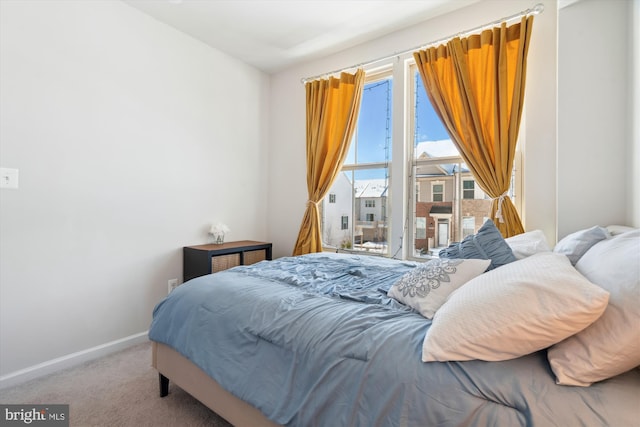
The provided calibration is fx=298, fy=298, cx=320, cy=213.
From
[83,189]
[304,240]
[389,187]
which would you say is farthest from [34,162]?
[389,187]

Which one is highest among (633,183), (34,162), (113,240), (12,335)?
(34,162)

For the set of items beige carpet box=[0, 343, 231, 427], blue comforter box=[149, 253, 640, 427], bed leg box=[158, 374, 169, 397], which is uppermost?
blue comforter box=[149, 253, 640, 427]

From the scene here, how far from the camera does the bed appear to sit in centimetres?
73

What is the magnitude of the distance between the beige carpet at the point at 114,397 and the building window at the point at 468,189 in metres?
2.45

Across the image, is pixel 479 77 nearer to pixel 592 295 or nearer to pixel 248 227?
pixel 592 295

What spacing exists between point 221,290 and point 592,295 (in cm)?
140

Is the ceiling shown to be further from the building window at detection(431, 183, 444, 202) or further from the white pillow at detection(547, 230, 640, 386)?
the white pillow at detection(547, 230, 640, 386)

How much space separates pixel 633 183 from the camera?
5.32 ft

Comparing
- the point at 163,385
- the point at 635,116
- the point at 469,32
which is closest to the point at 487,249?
the point at 635,116

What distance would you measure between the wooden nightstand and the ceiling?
→ 2058 millimetres

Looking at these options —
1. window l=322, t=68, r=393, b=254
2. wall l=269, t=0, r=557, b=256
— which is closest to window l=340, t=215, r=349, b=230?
window l=322, t=68, r=393, b=254

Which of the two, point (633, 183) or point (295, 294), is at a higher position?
point (633, 183)

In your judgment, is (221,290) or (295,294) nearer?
(295,294)

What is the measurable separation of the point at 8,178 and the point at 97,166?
0.50 m
